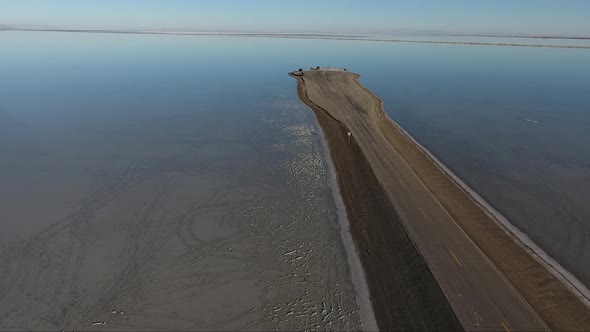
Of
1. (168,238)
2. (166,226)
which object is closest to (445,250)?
(168,238)

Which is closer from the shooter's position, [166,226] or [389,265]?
[389,265]

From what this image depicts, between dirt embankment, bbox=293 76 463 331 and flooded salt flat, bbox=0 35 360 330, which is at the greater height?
flooded salt flat, bbox=0 35 360 330

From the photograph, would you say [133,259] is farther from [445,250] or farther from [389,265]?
[445,250]

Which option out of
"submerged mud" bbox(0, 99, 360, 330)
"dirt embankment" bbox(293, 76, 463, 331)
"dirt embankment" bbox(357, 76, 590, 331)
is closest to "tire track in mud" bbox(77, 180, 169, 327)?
"submerged mud" bbox(0, 99, 360, 330)

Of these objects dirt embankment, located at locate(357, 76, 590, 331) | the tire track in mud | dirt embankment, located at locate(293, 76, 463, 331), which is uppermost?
the tire track in mud

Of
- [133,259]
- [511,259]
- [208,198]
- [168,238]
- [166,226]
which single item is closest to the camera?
[511,259]

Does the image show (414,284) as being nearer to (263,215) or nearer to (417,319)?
(417,319)

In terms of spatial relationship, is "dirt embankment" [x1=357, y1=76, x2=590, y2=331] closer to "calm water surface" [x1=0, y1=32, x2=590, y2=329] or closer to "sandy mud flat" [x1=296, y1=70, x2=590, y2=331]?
"sandy mud flat" [x1=296, y1=70, x2=590, y2=331]

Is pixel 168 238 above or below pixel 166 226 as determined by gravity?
below

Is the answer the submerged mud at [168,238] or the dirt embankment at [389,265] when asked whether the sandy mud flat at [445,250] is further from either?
the submerged mud at [168,238]
